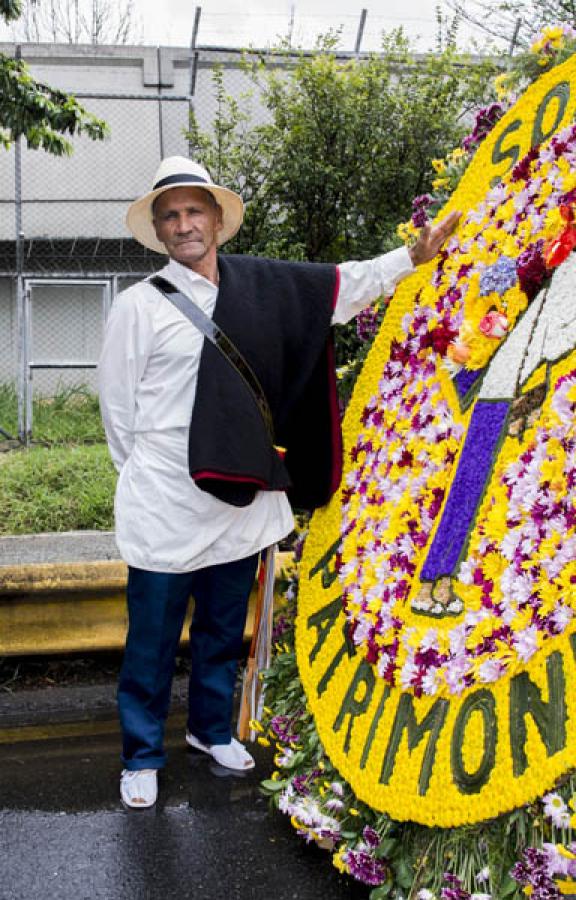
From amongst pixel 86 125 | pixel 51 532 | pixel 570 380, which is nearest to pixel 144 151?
pixel 86 125

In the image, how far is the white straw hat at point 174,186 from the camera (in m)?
3.18

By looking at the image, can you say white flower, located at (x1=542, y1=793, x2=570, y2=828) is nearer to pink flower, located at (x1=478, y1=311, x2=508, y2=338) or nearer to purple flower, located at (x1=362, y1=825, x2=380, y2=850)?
purple flower, located at (x1=362, y1=825, x2=380, y2=850)

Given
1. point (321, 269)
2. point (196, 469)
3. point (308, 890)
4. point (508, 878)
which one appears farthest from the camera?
point (321, 269)

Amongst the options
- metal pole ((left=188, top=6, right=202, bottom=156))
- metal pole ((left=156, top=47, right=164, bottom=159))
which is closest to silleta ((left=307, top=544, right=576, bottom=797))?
metal pole ((left=188, top=6, right=202, bottom=156))

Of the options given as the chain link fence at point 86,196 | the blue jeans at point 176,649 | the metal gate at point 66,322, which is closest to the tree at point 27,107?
the blue jeans at point 176,649

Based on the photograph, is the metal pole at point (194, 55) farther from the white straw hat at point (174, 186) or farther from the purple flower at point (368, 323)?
the purple flower at point (368, 323)

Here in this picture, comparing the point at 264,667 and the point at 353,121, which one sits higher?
the point at 353,121

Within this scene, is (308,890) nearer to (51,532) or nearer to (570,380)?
(570,380)

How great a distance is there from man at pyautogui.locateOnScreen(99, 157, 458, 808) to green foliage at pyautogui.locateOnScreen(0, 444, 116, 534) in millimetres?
2413

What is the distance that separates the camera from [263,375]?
122 inches

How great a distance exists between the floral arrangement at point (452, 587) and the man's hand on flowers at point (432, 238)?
41 mm

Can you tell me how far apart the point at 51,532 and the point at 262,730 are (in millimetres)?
2663

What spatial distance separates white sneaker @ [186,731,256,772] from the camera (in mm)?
3311

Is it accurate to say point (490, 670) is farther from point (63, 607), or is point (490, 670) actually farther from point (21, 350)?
point (21, 350)
